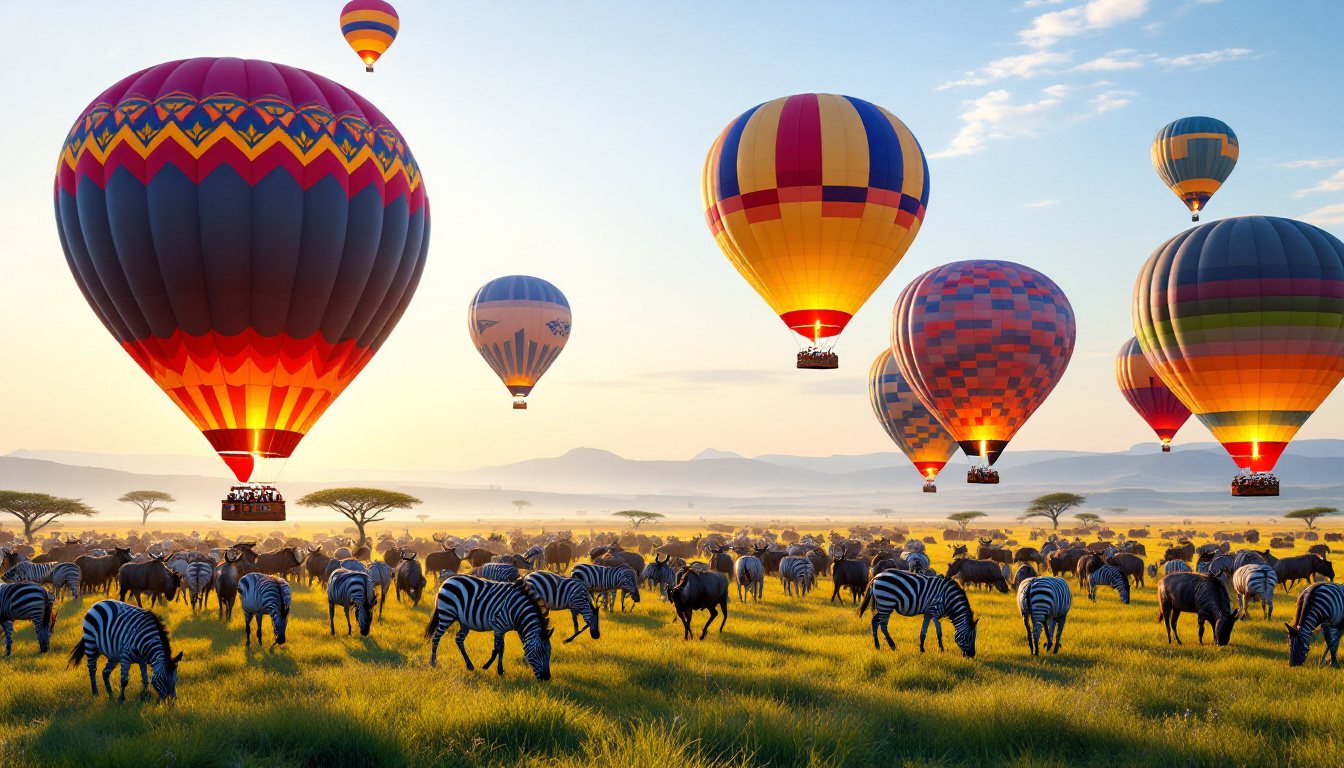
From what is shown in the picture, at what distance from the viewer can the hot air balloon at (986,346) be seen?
43.0 m

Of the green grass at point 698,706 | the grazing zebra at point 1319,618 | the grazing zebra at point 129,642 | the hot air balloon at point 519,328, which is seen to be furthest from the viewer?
the hot air balloon at point 519,328

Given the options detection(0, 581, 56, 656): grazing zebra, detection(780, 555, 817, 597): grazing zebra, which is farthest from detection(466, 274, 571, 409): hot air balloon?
detection(0, 581, 56, 656): grazing zebra

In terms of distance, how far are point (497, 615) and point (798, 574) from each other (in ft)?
55.3

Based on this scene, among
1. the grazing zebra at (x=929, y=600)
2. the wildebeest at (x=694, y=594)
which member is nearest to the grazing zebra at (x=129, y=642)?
the wildebeest at (x=694, y=594)

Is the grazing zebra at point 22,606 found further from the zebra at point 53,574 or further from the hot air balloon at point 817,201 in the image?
the hot air balloon at point 817,201

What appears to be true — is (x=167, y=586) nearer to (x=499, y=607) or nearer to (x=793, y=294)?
(x=499, y=607)

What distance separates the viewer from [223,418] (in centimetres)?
2433

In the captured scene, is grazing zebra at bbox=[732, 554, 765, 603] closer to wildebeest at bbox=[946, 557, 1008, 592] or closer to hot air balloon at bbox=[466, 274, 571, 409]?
wildebeest at bbox=[946, 557, 1008, 592]

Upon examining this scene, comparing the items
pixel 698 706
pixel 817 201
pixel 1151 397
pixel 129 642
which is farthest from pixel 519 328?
pixel 698 706

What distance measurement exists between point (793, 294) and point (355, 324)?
18.1 meters

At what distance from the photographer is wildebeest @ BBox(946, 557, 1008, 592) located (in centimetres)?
3250

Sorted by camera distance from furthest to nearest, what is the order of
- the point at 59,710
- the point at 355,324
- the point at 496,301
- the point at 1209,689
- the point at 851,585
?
the point at 496,301 < the point at 851,585 < the point at 355,324 < the point at 1209,689 < the point at 59,710

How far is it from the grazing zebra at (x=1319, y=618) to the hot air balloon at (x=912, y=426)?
125 feet

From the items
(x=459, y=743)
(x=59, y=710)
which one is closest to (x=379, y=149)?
(x=59, y=710)
